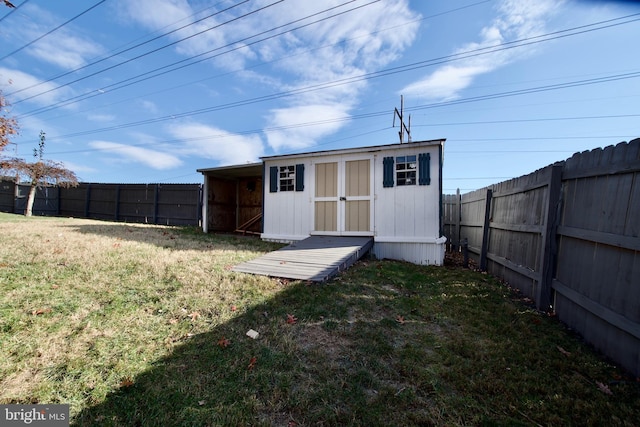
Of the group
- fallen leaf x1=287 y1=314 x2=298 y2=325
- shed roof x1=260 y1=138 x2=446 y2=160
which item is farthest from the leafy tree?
fallen leaf x1=287 y1=314 x2=298 y2=325

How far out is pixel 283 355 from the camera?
241cm

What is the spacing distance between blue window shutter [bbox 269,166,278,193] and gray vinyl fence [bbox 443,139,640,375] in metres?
6.19

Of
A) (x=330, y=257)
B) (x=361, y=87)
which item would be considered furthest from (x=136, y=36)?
(x=330, y=257)

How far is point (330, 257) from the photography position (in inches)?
219

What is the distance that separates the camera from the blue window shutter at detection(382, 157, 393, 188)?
7.16 metres

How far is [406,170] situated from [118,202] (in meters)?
16.2

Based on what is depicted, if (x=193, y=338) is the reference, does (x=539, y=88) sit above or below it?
above

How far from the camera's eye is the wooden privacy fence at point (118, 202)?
45.3 feet

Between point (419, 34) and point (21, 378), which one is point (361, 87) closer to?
point (419, 34)

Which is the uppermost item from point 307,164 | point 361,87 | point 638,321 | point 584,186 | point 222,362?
point 361,87

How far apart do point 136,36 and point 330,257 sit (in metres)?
11.8

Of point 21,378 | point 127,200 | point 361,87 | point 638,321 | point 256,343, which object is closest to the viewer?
point 21,378

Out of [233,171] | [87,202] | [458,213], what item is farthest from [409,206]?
[87,202]

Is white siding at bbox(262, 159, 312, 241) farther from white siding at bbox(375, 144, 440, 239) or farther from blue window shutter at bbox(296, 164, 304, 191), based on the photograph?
white siding at bbox(375, 144, 440, 239)
